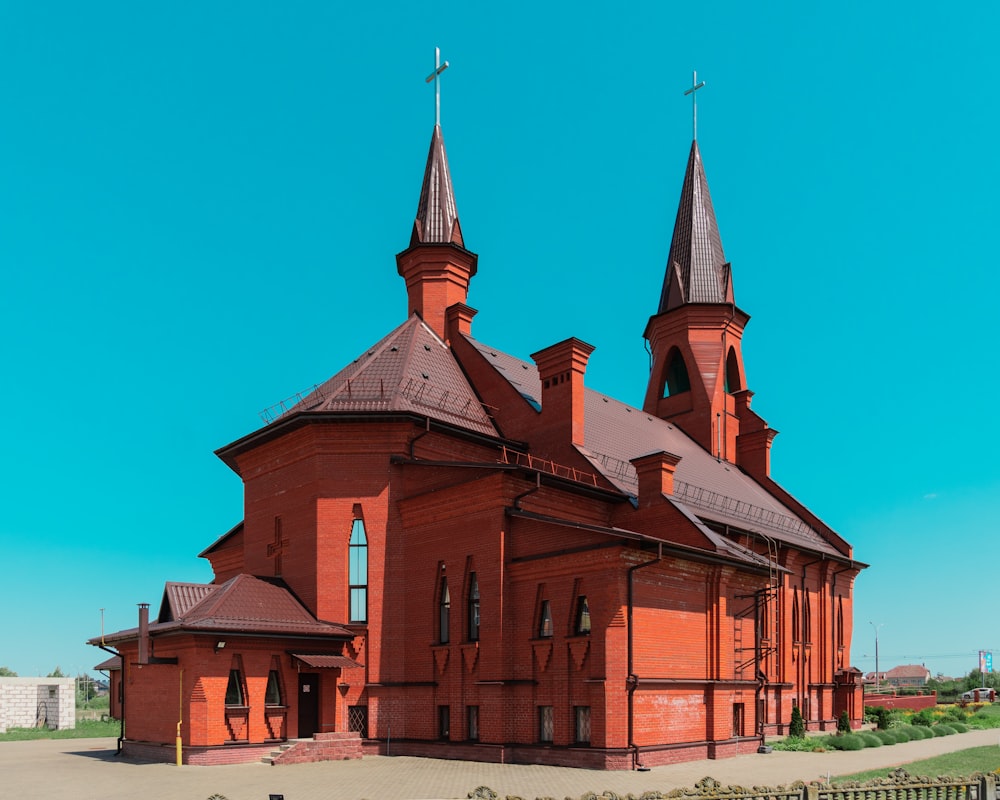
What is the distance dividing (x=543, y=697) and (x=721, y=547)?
6.37 metres

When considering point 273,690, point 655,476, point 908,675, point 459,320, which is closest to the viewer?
point 273,690

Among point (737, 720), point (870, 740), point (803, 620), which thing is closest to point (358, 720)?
point (737, 720)

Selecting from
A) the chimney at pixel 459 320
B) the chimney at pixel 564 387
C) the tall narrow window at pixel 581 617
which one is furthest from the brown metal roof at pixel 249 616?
→ the chimney at pixel 459 320

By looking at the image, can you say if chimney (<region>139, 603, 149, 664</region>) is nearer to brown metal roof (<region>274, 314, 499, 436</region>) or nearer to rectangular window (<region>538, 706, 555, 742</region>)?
brown metal roof (<region>274, 314, 499, 436</region>)

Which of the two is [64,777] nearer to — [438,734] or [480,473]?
[438,734]

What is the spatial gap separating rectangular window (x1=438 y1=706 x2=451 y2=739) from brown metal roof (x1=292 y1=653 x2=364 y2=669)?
2.58 meters

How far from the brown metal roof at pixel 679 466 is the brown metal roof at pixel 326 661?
912cm

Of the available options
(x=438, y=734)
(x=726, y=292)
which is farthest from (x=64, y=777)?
(x=726, y=292)

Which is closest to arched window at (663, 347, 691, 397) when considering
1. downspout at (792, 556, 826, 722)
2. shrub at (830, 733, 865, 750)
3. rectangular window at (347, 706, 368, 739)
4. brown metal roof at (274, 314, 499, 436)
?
downspout at (792, 556, 826, 722)

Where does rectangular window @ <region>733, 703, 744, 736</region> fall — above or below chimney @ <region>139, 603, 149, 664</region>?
below

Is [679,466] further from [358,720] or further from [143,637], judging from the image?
[143,637]

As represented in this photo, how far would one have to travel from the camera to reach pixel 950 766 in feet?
69.6

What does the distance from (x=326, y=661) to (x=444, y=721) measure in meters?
3.58

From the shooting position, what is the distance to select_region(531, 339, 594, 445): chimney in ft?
95.8
